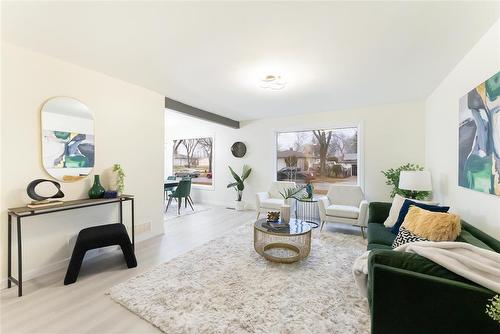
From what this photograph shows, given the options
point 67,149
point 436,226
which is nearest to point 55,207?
→ point 67,149

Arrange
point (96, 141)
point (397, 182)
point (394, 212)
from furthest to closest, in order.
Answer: point (397, 182) → point (96, 141) → point (394, 212)

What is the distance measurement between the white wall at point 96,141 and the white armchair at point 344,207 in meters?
2.87

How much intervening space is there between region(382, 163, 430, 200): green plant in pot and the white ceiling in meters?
1.38

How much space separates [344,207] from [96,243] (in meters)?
3.62

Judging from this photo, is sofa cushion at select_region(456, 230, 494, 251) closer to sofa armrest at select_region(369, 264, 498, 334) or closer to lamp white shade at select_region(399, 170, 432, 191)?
sofa armrest at select_region(369, 264, 498, 334)

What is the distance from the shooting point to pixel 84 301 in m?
1.95

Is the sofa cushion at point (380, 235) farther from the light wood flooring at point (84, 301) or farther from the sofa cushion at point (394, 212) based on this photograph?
the light wood flooring at point (84, 301)

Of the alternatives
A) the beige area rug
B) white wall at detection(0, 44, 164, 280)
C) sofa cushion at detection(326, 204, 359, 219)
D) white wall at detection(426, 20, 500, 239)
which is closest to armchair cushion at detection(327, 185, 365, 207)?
sofa cushion at detection(326, 204, 359, 219)

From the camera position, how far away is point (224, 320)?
5.57 feet

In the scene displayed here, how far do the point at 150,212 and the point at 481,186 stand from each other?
406 cm

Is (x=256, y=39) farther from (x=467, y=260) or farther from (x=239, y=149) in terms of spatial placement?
(x=239, y=149)

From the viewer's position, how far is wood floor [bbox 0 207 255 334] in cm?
165

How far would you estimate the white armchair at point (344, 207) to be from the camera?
3531mm

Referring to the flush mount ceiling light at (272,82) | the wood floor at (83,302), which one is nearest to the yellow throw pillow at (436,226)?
the flush mount ceiling light at (272,82)
